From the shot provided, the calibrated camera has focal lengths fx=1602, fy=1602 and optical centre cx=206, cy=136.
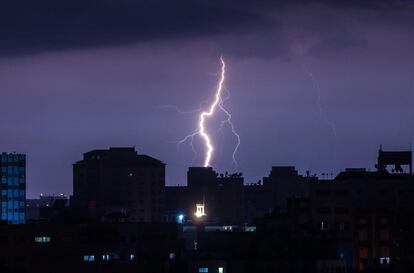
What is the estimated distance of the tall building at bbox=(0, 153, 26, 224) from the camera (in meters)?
131

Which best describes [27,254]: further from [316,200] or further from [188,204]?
[188,204]

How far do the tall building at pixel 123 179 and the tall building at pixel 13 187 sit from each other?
6.12m

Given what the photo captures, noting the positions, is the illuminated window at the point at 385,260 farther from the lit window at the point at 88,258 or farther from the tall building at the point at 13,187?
the tall building at the point at 13,187

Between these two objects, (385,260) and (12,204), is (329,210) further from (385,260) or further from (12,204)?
(12,204)

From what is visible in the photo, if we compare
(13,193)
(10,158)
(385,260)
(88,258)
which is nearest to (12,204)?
(13,193)

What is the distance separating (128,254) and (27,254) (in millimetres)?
4962

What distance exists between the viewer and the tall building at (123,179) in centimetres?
14150

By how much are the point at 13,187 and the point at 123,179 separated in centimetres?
1277

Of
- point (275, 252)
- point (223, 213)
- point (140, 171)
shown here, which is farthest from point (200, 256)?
point (223, 213)

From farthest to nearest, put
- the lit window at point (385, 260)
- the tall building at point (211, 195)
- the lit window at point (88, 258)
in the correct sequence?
1. the tall building at point (211, 195)
2. the lit window at point (385, 260)
3. the lit window at point (88, 258)

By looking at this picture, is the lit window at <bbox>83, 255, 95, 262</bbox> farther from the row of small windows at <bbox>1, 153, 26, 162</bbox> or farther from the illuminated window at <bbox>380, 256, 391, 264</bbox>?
the row of small windows at <bbox>1, 153, 26, 162</bbox>

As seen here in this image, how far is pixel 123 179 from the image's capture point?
14425 cm

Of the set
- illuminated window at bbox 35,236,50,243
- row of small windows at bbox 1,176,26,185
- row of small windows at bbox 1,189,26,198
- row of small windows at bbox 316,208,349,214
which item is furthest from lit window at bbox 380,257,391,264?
row of small windows at bbox 1,176,26,185

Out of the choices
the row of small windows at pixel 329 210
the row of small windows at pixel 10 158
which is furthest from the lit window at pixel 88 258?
the row of small windows at pixel 10 158
